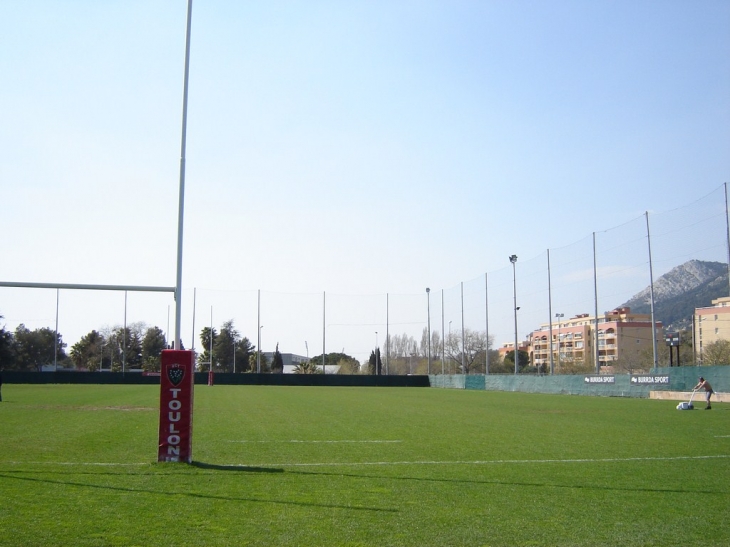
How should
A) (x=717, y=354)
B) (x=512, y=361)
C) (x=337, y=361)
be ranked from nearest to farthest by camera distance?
(x=717, y=354), (x=512, y=361), (x=337, y=361)

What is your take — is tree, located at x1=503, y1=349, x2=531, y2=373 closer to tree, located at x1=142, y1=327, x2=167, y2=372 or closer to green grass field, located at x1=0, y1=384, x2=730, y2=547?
tree, located at x1=142, y1=327, x2=167, y2=372

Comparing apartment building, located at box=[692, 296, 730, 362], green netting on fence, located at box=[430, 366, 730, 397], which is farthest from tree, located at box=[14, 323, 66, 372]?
apartment building, located at box=[692, 296, 730, 362]

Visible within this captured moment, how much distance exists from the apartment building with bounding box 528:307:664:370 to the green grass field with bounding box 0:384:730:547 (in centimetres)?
8920

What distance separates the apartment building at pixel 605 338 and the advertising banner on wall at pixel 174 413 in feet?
308

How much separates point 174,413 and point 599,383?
36.7 meters

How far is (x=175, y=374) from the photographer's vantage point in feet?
35.3

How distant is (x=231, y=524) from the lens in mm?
6941

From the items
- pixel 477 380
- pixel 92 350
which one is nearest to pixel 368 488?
pixel 477 380

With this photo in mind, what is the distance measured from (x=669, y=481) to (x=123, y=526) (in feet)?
23.7

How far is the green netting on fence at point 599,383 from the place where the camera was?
34.1 meters

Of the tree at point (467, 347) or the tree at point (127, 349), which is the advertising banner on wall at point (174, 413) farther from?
the tree at point (127, 349)

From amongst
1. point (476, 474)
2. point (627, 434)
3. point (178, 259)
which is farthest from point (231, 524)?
point (627, 434)

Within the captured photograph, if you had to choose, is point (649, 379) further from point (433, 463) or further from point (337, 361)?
point (337, 361)

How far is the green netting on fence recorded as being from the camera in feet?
112
